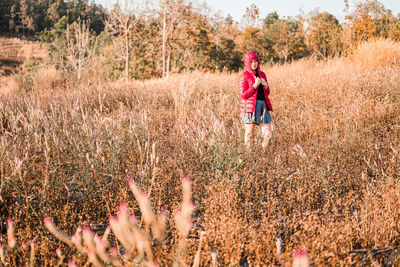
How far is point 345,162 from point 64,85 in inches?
401

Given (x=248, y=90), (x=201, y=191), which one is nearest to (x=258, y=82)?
(x=248, y=90)

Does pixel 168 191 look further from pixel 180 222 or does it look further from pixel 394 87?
pixel 394 87

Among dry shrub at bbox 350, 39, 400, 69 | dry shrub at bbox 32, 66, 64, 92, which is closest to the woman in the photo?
dry shrub at bbox 350, 39, 400, 69

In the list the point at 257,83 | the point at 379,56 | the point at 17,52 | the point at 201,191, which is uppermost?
the point at 17,52

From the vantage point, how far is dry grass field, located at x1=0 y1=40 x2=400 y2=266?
1554 mm

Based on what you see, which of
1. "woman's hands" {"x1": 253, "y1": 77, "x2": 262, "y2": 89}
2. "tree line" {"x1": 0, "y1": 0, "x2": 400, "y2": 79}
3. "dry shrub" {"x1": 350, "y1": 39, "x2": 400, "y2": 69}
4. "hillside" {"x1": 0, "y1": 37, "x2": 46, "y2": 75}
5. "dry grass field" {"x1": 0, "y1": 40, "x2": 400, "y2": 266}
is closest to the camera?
"dry grass field" {"x1": 0, "y1": 40, "x2": 400, "y2": 266}

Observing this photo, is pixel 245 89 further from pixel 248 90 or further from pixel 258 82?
pixel 258 82

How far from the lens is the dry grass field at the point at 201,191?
1554 mm

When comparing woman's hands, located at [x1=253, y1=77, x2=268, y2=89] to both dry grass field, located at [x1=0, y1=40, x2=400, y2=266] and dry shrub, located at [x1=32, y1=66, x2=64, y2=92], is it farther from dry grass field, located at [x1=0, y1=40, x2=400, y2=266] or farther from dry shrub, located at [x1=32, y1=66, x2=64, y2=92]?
dry shrub, located at [x1=32, y1=66, x2=64, y2=92]

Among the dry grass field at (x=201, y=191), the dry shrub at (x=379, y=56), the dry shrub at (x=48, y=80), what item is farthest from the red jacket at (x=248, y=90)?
the dry shrub at (x=48, y=80)

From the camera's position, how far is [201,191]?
8.94 feet

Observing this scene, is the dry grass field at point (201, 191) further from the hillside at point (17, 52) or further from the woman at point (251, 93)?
the hillside at point (17, 52)

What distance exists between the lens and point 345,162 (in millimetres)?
3057

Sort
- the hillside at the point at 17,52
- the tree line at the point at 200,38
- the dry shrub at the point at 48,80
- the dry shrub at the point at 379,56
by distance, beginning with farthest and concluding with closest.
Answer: the hillside at the point at 17,52 < the tree line at the point at 200,38 < the dry shrub at the point at 48,80 < the dry shrub at the point at 379,56
